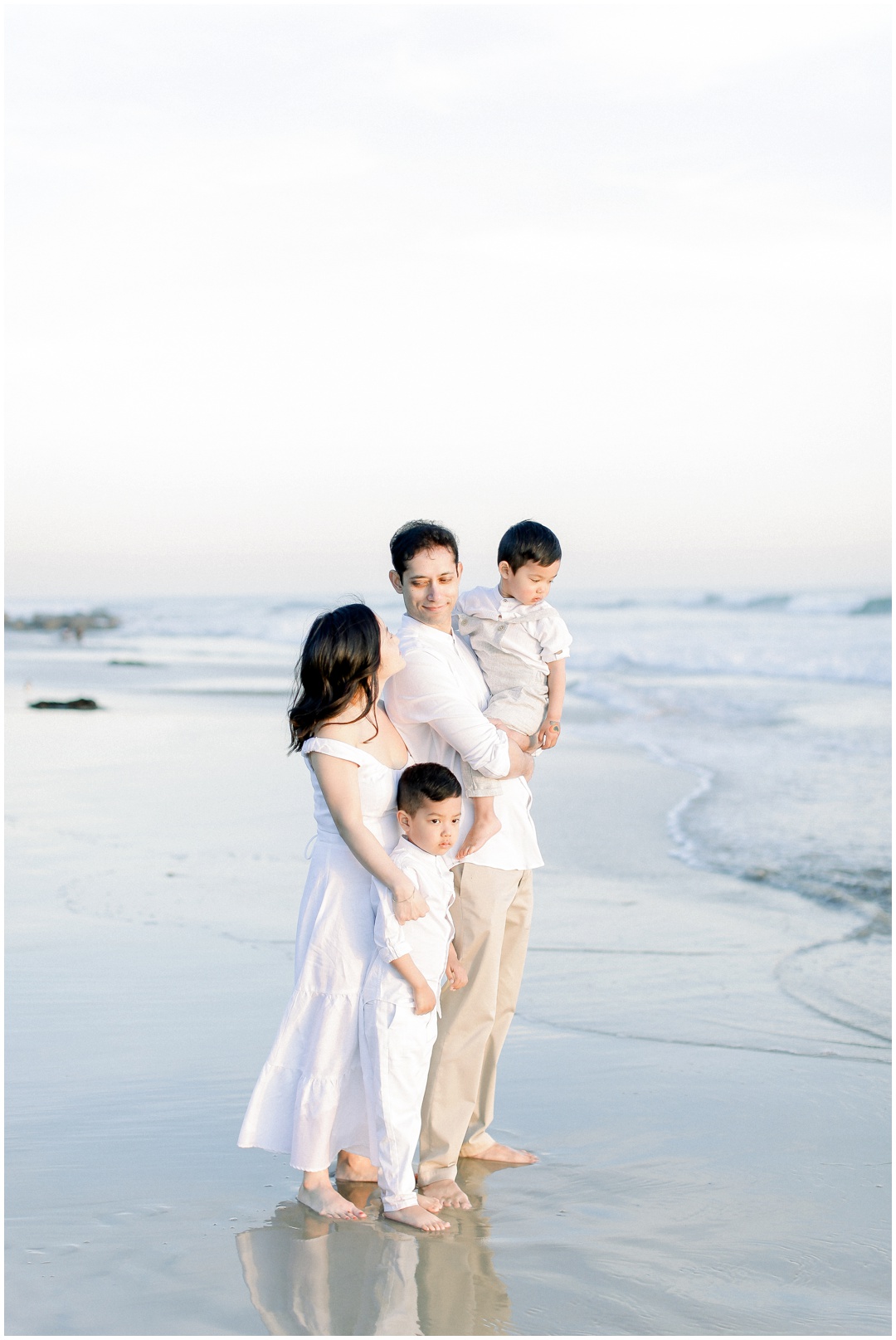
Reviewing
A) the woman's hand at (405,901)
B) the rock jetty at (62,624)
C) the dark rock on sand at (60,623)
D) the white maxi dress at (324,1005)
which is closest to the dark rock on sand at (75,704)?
the white maxi dress at (324,1005)

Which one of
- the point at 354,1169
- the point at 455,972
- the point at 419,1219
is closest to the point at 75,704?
the point at 354,1169

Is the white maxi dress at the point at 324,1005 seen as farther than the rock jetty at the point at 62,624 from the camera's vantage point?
No

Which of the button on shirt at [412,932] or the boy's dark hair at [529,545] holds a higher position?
the boy's dark hair at [529,545]

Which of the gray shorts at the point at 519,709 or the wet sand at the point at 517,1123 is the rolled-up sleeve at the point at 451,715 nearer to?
the gray shorts at the point at 519,709

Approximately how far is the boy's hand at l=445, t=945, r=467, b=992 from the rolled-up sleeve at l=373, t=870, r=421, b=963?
0.27 m

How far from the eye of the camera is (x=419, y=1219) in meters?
3.21

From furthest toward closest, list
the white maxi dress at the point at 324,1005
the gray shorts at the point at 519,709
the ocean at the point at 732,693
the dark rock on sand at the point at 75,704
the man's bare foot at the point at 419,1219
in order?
the dark rock on sand at the point at 75,704 < the ocean at the point at 732,693 < the gray shorts at the point at 519,709 < the white maxi dress at the point at 324,1005 < the man's bare foot at the point at 419,1219

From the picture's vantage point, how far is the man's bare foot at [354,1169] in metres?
3.55

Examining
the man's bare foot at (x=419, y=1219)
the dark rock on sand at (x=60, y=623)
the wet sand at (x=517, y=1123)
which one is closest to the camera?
the wet sand at (x=517, y=1123)

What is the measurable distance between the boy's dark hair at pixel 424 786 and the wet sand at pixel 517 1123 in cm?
110

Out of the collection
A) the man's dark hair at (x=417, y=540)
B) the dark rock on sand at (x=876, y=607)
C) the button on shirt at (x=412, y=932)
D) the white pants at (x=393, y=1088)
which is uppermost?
the dark rock on sand at (x=876, y=607)

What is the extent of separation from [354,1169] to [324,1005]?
0.57 metres

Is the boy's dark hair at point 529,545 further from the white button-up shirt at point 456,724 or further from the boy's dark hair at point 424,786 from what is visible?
the boy's dark hair at point 424,786

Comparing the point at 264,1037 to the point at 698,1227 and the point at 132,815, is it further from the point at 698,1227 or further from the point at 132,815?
the point at 132,815
